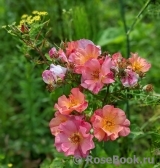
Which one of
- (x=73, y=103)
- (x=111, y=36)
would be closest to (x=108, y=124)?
(x=73, y=103)

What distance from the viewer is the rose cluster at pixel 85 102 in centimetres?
128

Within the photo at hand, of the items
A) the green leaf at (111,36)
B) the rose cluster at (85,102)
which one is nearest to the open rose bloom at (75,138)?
the rose cluster at (85,102)

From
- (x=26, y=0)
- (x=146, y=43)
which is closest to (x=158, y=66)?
(x=146, y=43)

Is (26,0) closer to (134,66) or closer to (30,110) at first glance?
(30,110)

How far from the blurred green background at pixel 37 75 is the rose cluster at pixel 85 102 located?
1.81 feet

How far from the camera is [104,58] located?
52.7 inches

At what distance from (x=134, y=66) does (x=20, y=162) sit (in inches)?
40.2

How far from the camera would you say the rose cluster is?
1.28 m

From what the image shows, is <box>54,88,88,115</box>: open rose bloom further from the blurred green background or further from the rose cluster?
the blurred green background

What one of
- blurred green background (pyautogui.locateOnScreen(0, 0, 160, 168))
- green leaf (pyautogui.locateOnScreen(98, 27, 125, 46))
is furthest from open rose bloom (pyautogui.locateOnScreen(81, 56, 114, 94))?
green leaf (pyautogui.locateOnScreen(98, 27, 125, 46))

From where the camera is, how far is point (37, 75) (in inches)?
97.2

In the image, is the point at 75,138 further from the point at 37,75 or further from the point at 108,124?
the point at 37,75

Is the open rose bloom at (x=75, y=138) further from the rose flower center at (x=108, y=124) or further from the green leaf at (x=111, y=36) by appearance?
Result: the green leaf at (x=111, y=36)

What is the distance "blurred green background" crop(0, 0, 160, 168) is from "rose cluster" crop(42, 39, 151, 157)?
0.55 metres
